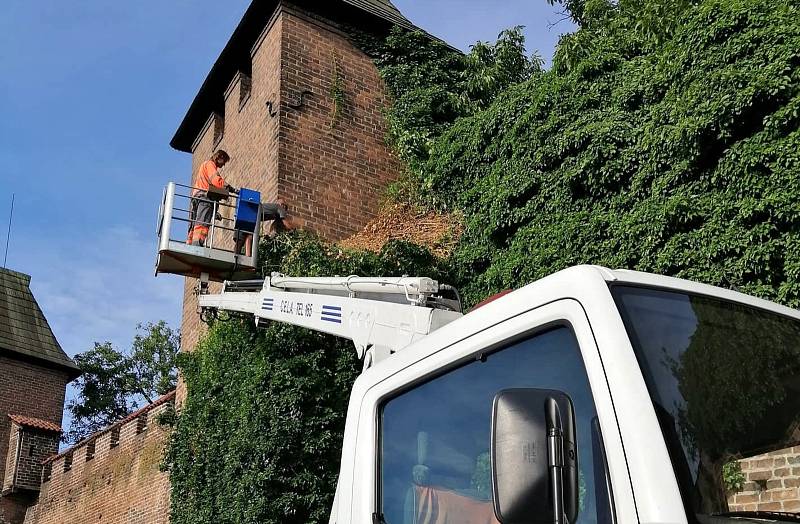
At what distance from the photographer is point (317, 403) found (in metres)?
10.4

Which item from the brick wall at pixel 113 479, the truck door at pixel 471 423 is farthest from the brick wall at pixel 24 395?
the truck door at pixel 471 423

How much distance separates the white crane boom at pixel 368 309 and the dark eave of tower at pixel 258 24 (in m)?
8.01

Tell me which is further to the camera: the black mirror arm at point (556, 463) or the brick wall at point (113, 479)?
the brick wall at point (113, 479)

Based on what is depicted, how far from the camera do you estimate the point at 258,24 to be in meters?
15.2

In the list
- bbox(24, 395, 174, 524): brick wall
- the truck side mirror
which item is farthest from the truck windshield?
bbox(24, 395, 174, 524): brick wall

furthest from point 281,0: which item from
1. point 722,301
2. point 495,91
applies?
point 722,301

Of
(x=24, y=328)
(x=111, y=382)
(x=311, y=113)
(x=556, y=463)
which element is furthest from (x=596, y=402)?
(x=111, y=382)

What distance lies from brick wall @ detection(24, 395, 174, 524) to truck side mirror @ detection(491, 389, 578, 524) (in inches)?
546

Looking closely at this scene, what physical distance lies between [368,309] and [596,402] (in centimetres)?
298

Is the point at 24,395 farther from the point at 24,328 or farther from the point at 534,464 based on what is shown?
the point at 534,464

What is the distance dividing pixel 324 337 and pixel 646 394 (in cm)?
857

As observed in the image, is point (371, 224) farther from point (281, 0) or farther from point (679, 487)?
point (679, 487)

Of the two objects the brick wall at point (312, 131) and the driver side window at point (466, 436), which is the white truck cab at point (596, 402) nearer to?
the driver side window at point (466, 436)

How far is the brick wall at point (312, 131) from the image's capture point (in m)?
13.4
